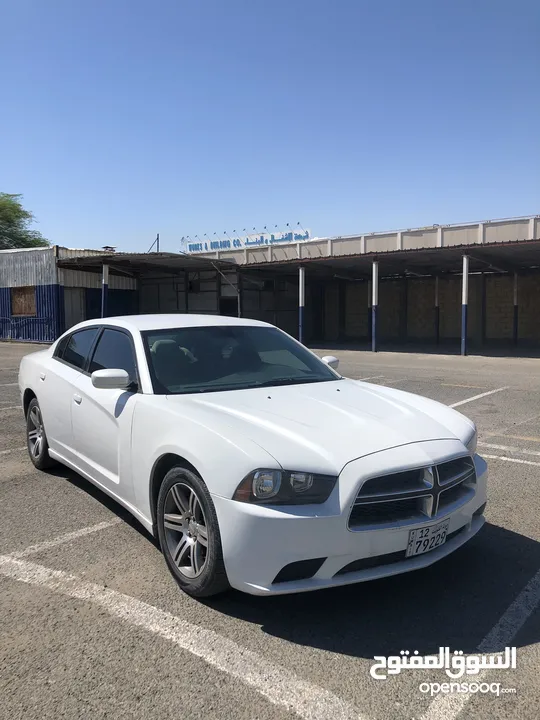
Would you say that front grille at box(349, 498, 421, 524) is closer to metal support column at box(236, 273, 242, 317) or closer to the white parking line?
the white parking line

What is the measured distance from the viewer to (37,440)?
5609 millimetres

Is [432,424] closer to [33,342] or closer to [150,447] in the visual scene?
[150,447]

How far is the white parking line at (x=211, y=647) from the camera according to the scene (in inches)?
92.1

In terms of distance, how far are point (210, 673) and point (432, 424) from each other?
183 centimetres

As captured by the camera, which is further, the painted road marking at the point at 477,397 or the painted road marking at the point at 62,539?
the painted road marking at the point at 477,397

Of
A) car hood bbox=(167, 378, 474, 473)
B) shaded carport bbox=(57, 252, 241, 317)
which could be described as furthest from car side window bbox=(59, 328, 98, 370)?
shaded carport bbox=(57, 252, 241, 317)

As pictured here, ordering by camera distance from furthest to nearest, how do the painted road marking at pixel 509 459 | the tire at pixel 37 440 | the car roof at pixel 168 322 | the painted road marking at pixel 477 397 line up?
the painted road marking at pixel 477 397, the painted road marking at pixel 509 459, the tire at pixel 37 440, the car roof at pixel 168 322

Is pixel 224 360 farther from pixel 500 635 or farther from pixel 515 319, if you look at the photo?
pixel 515 319

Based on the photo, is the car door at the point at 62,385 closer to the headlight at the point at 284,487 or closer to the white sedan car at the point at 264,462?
the white sedan car at the point at 264,462

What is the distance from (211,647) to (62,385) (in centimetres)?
285

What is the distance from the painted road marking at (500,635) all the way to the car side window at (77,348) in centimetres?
353

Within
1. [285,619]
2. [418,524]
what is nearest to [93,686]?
[285,619]

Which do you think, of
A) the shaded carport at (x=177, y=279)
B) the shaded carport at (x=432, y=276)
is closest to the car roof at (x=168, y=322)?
the shaded carport at (x=432, y=276)

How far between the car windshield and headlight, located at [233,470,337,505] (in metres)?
1.16
